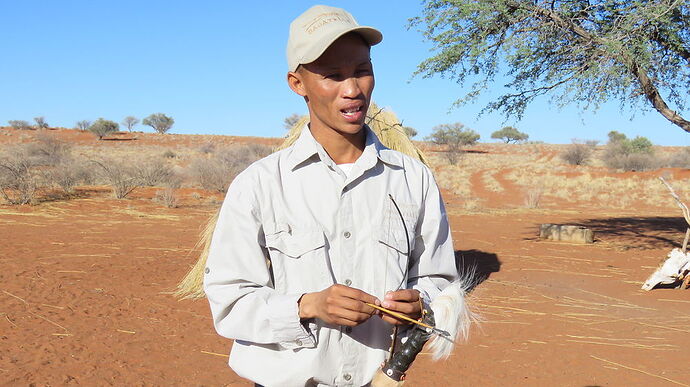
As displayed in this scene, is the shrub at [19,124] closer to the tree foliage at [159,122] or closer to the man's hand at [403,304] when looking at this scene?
the tree foliage at [159,122]

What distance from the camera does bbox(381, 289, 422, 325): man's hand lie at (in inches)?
54.0

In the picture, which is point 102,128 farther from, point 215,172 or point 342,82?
point 342,82

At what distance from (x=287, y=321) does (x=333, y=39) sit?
2.16 feet

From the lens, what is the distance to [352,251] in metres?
1.52

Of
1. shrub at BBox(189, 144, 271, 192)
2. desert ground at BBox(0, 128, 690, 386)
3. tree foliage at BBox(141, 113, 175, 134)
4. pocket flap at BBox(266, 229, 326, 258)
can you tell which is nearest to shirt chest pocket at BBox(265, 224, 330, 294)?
pocket flap at BBox(266, 229, 326, 258)

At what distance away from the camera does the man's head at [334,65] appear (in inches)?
58.4

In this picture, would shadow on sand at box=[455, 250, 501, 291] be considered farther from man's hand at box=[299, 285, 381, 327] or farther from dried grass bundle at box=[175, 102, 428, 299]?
man's hand at box=[299, 285, 381, 327]

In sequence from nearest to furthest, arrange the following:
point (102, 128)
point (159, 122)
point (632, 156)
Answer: point (632, 156) < point (102, 128) < point (159, 122)

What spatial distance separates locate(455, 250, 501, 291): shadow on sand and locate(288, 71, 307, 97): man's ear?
19.9 ft

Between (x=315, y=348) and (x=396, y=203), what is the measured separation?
416 mm

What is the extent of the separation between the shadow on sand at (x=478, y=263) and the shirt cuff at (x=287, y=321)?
6.14 meters

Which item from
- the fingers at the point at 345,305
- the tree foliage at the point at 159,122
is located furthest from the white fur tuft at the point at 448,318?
the tree foliage at the point at 159,122

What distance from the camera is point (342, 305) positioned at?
131 cm

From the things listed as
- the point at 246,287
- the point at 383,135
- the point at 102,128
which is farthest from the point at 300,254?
the point at 102,128
